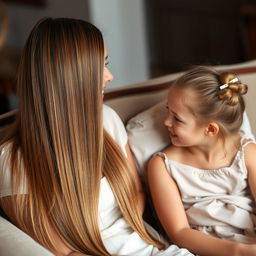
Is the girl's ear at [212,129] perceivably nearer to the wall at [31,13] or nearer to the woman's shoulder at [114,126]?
the woman's shoulder at [114,126]

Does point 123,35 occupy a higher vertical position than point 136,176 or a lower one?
higher

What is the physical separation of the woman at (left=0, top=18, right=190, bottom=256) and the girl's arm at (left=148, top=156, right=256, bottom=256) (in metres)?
0.05

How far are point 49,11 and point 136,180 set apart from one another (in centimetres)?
273

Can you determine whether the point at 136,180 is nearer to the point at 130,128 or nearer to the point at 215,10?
the point at 130,128

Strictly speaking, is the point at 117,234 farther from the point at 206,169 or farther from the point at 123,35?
the point at 123,35

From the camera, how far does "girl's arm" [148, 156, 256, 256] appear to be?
1445 millimetres

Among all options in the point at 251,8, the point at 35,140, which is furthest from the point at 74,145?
the point at 251,8

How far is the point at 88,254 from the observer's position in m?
1.43

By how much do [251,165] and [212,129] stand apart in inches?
6.4

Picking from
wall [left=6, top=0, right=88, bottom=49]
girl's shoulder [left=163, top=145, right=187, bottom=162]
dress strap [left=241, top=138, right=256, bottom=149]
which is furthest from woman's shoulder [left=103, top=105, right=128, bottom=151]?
wall [left=6, top=0, right=88, bottom=49]

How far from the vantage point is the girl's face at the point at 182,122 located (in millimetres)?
1494

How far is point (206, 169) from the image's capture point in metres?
1.57

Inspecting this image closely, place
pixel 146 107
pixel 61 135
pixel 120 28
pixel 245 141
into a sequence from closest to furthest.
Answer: pixel 61 135 < pixel 245 141 < pixel 146 107 < pixel 120 28

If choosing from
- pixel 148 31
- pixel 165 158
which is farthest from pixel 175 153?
pixel 148 31
